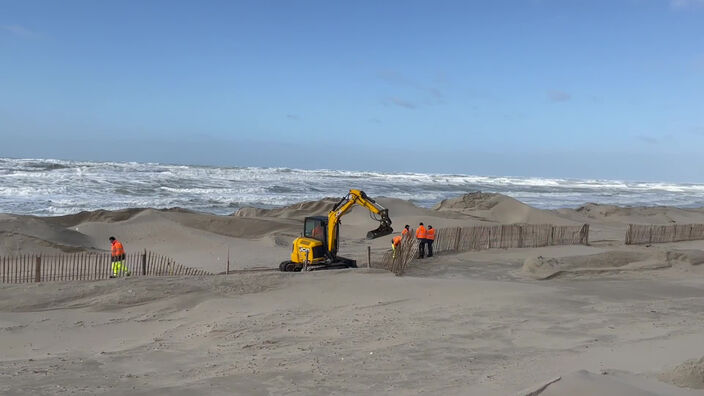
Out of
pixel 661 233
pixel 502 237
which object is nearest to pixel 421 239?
pixel 502 237

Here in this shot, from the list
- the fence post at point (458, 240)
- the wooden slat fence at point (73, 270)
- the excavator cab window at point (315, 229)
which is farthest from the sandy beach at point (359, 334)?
the fence post at point (458, 240)

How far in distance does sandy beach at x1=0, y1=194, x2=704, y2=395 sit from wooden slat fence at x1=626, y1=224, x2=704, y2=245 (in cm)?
830

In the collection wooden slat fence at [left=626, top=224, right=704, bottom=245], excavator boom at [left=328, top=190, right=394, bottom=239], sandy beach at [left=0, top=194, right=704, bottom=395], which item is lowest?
sandy beach at [left=0, top=194, right=704, bottom=395]

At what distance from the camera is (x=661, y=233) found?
30156 millimetres

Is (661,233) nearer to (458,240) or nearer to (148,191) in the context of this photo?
(458,240)

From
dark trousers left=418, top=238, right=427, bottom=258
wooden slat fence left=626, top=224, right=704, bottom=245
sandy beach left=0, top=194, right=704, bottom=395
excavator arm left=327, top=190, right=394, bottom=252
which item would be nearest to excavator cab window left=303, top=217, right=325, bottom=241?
excavator arm left=327, top=190, right=394, bottom=252

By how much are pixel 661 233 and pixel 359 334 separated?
79.9 feet

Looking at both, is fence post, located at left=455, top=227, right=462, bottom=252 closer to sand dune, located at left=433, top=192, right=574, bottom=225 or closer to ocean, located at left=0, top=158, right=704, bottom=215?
sand dune, located at left=433, top=192, right=574, bottom=225

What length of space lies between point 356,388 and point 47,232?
21323 mm

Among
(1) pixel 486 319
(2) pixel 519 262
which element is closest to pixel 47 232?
(2) pixel 519 262

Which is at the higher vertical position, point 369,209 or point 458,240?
point 369,209

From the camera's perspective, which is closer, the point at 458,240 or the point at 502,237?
the point at 458,240

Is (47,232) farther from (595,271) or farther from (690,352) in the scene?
(690,352)

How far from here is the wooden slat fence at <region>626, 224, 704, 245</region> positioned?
96.1 feet
